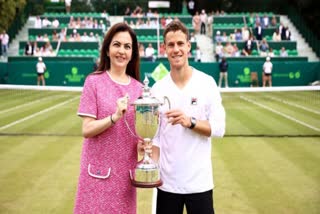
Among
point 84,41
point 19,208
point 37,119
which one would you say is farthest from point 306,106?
point 84,41

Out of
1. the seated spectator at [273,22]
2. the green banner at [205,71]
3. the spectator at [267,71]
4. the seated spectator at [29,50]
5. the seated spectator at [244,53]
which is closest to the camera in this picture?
the spectator at [267,71]

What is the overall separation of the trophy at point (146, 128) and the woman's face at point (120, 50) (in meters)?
0.23

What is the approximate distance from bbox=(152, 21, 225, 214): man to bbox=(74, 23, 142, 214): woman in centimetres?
28

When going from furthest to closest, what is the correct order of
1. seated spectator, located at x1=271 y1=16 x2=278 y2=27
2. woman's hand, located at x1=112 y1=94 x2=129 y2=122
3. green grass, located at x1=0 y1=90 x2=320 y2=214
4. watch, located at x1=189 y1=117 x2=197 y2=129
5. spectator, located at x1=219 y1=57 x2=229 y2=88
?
seated spectator, located at x1=271 y1=16 x2=278 y2=27 < spectator, located at x1=219 y1=57 x2=229 y2=88 < green grass, located at x1=0 y1=90 x2=320 y2=214 < watch, located at x1=189 y1=117 x2=197 y2=129 < woman's hand, located at x1=112 y1=94 x2=129 y2=122

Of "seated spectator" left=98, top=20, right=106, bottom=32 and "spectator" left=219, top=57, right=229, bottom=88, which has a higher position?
"seated spectator" left=98, top=20, right=106, bottom=32

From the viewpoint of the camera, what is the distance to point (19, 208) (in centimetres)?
642

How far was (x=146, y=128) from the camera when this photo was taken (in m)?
3.33

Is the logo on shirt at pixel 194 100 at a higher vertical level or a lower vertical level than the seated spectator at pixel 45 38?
lower

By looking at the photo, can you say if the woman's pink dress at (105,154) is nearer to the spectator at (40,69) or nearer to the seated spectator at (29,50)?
the spectator at (40,69)

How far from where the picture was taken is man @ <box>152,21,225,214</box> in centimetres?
350

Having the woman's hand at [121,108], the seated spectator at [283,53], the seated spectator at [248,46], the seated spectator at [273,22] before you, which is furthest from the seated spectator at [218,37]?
the woman's hand at [121,108]

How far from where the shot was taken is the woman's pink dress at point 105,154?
3.33 m

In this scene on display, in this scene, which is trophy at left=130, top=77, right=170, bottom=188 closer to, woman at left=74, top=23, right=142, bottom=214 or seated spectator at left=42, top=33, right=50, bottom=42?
woman at left=74, top=23, right=142, bottom=214

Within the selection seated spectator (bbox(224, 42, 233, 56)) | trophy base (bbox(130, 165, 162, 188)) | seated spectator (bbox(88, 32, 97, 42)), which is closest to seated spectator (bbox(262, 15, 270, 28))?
seated spectator (bbox(224, 42, 233, 56))
